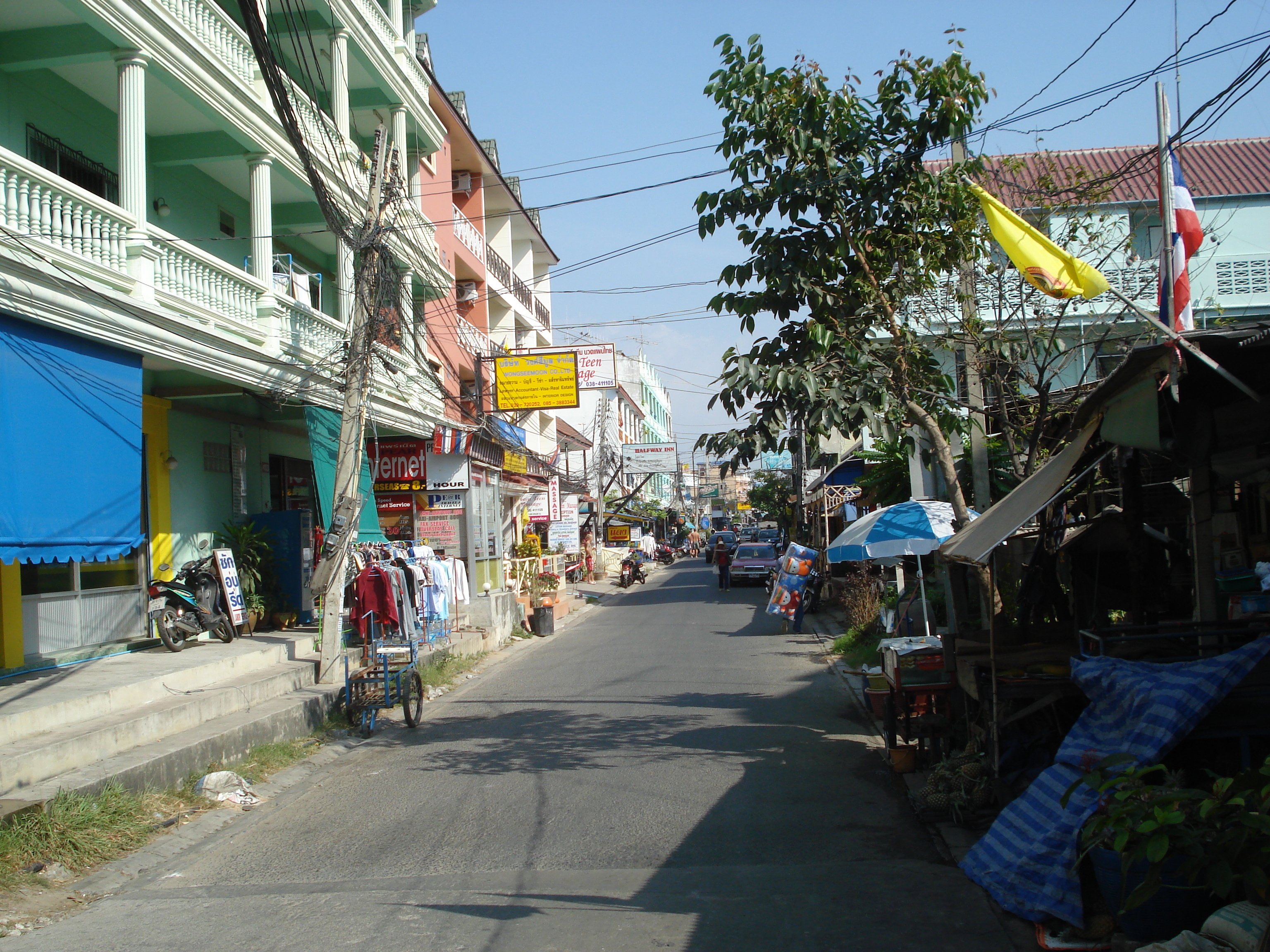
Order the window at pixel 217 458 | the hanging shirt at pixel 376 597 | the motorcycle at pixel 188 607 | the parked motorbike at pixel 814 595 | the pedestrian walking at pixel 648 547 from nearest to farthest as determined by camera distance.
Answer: the motorcycle at pixel 188 607 → the hanging shirt at pixel 376 597 → the window at pixel 217 458 → the parked motorbike at pixel 814 595 → the pedestrian walking at pixel 648 547

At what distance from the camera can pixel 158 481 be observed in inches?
501

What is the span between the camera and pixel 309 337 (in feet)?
47.5

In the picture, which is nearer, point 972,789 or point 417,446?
point 972,789

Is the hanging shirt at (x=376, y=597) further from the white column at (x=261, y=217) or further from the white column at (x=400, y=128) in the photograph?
the white column at (x=400, y=128)

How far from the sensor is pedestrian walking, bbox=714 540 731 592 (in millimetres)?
33500

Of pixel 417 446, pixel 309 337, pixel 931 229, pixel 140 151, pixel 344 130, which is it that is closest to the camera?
pixel 931 229

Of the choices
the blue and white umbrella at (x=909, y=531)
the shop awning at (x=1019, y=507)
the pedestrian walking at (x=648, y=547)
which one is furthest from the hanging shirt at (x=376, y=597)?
the pedestrian walking at (x=648, y=547)

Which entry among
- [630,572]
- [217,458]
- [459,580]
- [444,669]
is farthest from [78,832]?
[630,572]

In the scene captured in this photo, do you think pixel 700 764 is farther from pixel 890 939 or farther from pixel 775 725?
pixel 890 939

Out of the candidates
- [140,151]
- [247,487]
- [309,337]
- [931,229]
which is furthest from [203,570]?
[931,229]

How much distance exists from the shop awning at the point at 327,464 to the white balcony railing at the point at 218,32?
4.74 meters

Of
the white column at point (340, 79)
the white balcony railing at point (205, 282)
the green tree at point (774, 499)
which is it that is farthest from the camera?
the green tree at point (774, 499)

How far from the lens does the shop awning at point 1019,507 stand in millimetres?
5941

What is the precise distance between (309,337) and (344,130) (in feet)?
12.6
